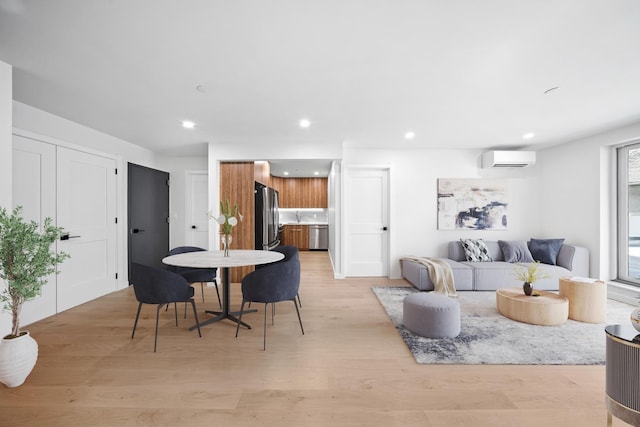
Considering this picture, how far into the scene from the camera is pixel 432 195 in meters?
5.06

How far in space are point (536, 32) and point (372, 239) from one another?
3773mm

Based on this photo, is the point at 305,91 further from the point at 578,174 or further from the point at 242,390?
the point at 578,174

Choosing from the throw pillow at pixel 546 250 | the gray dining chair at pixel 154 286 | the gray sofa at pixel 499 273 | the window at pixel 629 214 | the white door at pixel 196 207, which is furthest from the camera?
the white door at pixel 196 207

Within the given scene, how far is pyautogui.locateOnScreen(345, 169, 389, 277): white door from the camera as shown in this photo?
5.05 meters

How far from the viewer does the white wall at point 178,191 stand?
17.7 feet

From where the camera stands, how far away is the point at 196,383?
78.2 inches

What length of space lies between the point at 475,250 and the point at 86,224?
6.03 metres

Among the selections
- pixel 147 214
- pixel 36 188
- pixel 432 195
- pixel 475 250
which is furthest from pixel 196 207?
pixel 475 250

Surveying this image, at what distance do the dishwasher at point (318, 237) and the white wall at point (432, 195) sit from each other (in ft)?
11.1

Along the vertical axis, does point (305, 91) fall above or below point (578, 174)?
above

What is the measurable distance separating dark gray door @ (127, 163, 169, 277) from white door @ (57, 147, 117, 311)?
323 mm

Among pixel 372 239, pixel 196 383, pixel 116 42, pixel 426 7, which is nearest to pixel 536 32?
pixel 426 7

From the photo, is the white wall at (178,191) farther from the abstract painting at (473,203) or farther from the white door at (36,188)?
the abstract painting at (473,203)

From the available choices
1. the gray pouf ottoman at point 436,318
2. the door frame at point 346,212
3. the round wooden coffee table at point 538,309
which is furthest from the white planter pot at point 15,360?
the round wooden coffee table at point 538,309
